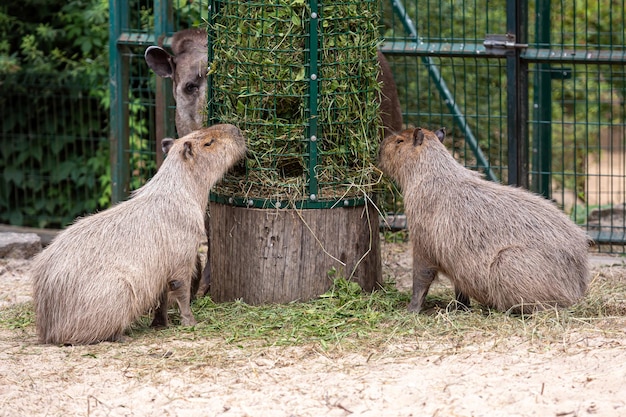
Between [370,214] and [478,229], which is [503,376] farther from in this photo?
[370,214]

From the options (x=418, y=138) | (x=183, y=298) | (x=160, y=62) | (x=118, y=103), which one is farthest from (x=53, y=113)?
(x=418, y=138)

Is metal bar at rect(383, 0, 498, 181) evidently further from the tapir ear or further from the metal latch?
the tapir ear

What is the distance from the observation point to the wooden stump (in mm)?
6660

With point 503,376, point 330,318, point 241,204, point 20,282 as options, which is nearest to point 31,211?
point 20,282

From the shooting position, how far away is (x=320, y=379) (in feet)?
17.2

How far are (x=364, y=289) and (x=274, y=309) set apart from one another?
70cm

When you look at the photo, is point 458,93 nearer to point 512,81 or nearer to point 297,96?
point 512,81

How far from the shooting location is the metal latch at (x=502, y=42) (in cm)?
809

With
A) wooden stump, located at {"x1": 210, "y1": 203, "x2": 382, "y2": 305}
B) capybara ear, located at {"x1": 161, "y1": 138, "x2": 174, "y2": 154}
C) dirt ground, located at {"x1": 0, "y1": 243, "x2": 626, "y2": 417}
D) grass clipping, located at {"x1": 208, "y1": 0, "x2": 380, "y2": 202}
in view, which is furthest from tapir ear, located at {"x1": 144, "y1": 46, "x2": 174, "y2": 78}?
dirt ground, located at {"x1": 0, "y1": 243, "x2": 626, "y2": 417}

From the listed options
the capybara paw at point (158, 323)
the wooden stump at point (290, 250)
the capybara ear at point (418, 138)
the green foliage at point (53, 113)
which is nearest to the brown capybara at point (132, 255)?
the capybara paw at point (158, 323)

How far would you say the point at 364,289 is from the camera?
689cm

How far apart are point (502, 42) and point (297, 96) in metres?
2.28

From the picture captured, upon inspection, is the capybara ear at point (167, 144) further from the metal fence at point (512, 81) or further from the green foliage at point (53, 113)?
the green foliage at point (53, 113)

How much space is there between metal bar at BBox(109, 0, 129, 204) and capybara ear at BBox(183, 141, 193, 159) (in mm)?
2916
